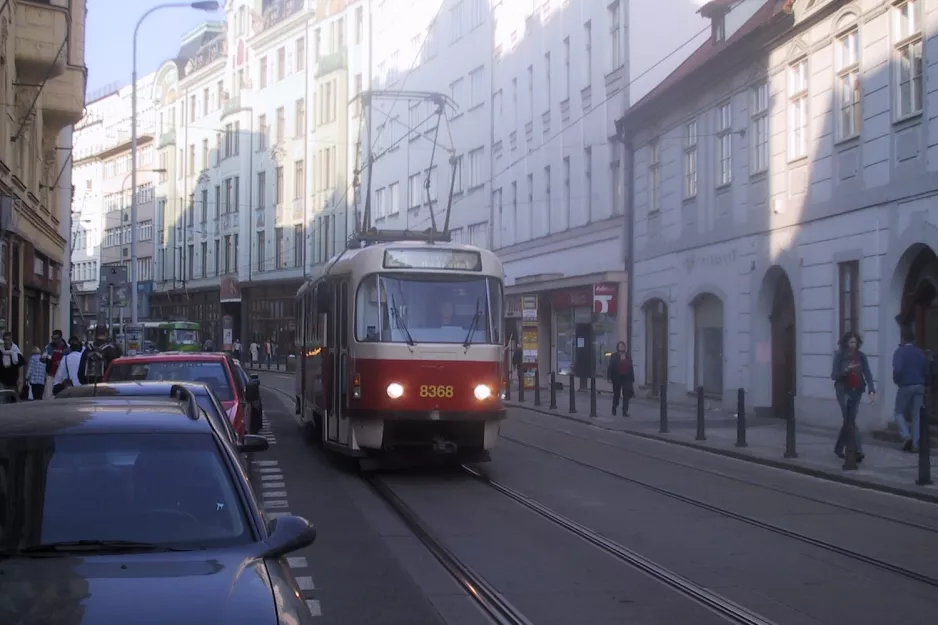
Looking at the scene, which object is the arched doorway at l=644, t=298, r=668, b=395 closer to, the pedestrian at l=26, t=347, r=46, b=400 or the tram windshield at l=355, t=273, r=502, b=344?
the pedestrian at l=26, t=347, r=46, b=400

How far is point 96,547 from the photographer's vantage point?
479 cm

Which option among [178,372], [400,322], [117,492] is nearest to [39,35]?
[178,372]

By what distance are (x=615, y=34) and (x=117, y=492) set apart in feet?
106

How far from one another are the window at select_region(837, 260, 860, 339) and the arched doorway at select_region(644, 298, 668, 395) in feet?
30.7

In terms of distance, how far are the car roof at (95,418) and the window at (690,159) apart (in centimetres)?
2406

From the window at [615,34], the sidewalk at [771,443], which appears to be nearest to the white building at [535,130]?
the window at [615,34]

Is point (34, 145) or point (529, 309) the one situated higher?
point (34, 145)

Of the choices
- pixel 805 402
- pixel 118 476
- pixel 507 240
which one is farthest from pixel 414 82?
pixel 118 476

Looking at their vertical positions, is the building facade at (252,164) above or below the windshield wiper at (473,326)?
above

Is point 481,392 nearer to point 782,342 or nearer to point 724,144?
point 782,342

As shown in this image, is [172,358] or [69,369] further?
[69,369]

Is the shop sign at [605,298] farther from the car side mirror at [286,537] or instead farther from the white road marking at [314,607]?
the car side mirror at [286,537]

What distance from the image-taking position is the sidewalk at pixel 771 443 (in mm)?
14727

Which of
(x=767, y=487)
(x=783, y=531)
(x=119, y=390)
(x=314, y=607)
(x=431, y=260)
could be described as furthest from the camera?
(x=431, y=260)
